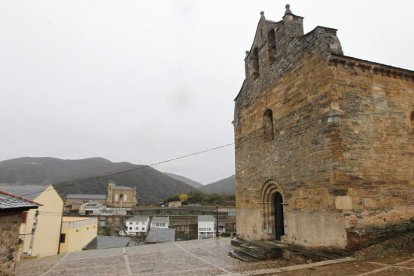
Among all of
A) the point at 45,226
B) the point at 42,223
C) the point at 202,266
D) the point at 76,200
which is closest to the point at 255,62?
the point at 202,266

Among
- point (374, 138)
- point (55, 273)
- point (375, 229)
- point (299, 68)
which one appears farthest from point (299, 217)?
point (55, 273)

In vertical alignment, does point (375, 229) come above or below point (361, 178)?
below

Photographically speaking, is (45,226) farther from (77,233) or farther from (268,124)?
(268,124)

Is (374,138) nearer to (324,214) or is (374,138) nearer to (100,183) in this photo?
(324,214)

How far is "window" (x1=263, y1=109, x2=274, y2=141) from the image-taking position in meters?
14.1

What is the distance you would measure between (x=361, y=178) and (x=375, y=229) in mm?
1758

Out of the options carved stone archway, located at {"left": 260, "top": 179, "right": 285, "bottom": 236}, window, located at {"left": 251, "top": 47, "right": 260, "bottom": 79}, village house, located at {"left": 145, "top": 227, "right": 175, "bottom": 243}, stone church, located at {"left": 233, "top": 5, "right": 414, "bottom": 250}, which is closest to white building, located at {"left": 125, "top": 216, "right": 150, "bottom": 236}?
village house, located at {"left": 145, "top": 227, "right": 175, "bottom": 243}

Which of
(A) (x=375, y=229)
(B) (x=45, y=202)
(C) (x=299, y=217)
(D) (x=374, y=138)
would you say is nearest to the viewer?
(A) (x=375, y=229)

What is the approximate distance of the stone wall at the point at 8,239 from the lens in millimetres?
7861

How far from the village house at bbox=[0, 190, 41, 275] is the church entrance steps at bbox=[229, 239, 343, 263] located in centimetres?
850

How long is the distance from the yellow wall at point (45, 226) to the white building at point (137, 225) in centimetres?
3122

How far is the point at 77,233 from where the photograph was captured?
A: 33562 mm

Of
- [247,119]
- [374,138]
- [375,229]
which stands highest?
[247,119]

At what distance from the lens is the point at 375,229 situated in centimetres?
967
